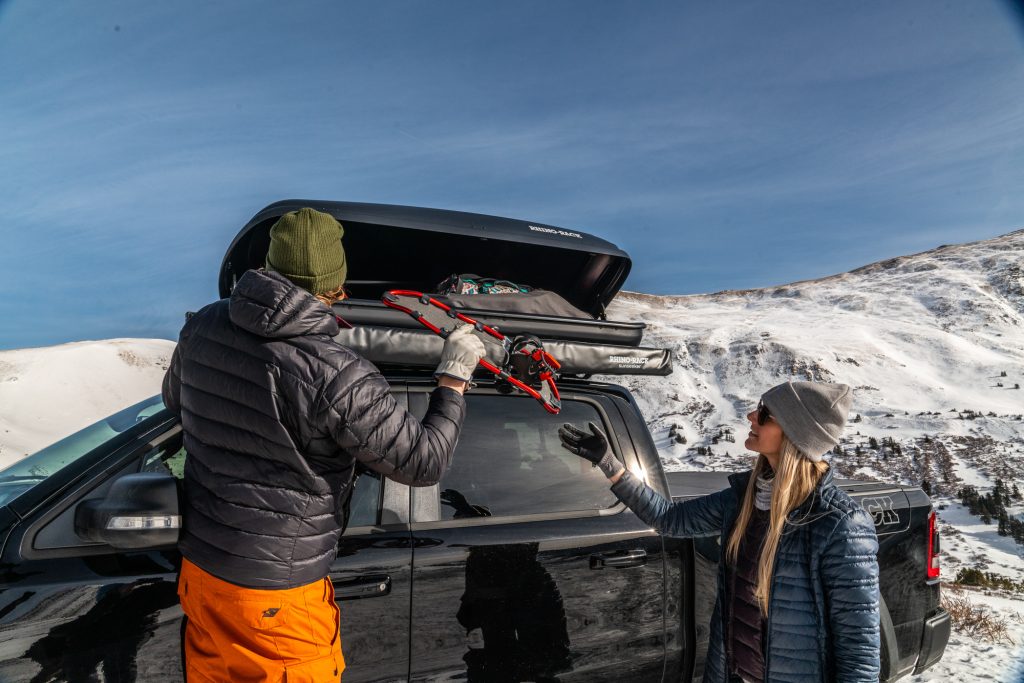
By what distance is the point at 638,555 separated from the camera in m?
2.80

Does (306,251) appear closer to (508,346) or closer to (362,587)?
(508,346)

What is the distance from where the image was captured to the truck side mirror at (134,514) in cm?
177

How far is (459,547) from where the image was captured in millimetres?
2441

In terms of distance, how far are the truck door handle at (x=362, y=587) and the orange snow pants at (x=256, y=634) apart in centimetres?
28

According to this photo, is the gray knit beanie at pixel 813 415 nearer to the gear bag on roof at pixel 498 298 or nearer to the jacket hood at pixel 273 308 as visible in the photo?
the gear bag on roof at pixel 498 298

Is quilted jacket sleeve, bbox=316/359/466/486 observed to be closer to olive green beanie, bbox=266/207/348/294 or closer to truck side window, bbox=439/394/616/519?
olive green beanie, bbox=266/207/348/294

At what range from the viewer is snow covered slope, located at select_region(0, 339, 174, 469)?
27.3 metres

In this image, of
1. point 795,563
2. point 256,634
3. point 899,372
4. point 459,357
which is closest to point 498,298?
point 459,357

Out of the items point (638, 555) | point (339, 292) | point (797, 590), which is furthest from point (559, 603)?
point (339, 292)

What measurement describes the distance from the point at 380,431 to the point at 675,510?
1.35 meters

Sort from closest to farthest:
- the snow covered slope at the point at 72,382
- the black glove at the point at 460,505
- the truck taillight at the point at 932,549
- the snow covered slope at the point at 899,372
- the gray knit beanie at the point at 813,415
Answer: the gray knit beanie at the point at 813,415
the black glove at the point at 460,505
the truck taillight at the point at 932,549
the snow covered slope at the point at 899,372
the snow covered slope at the point at 72,382

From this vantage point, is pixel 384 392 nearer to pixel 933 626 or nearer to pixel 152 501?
pixel 152 501

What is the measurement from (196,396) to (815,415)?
1912mm

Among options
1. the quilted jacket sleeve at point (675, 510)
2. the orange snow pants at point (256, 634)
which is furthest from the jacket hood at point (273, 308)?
the quilted jacket sleeve at point (675, 510)
